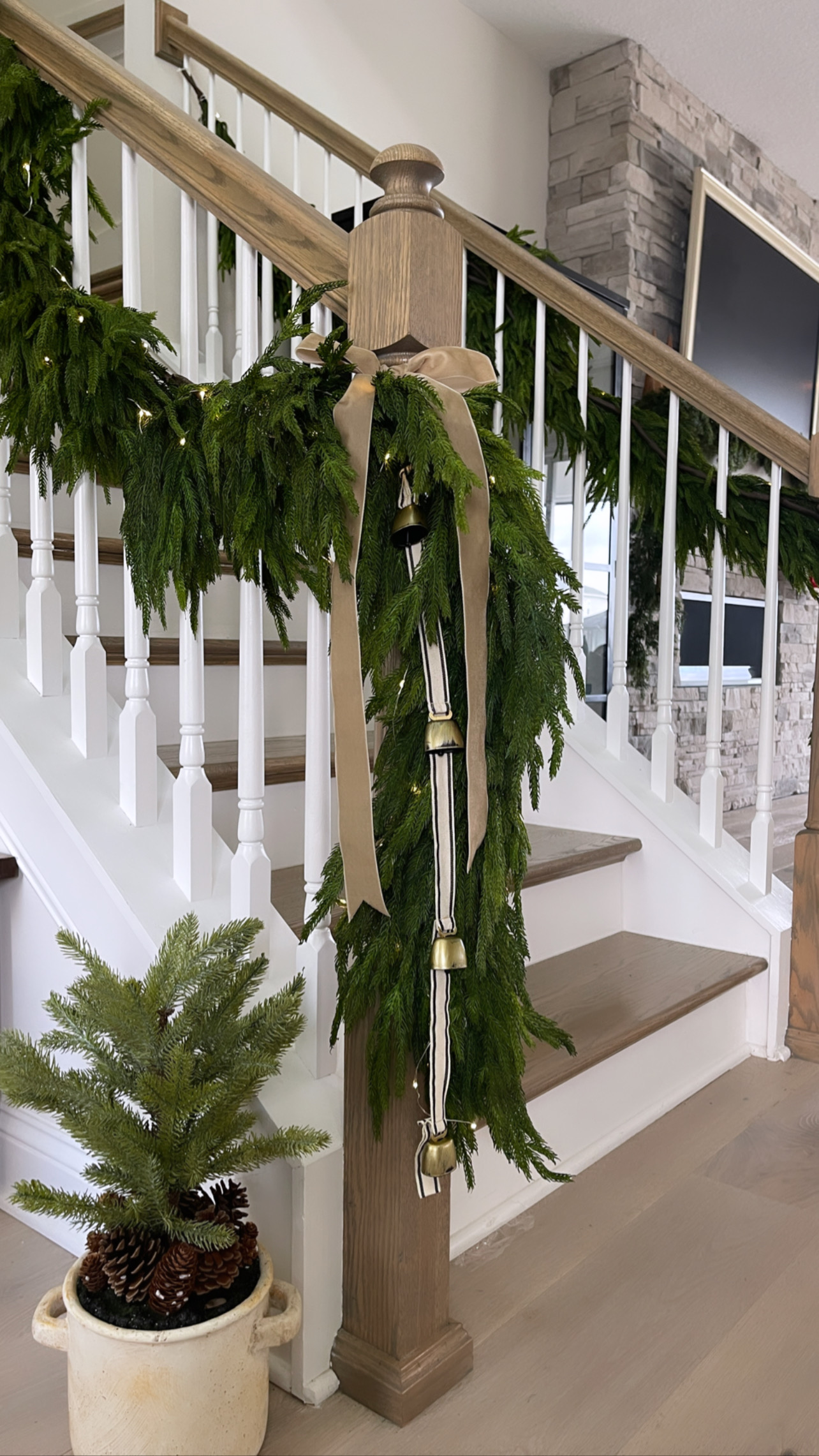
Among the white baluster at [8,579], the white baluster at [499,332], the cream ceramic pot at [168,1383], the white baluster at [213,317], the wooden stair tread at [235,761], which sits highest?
the white baluster at [213,317]

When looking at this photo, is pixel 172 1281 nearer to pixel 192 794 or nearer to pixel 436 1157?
pixel 436 1157

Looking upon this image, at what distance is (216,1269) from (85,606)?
2.70 feet

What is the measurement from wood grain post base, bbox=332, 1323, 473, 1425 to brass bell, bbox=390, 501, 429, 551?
2.72 feet

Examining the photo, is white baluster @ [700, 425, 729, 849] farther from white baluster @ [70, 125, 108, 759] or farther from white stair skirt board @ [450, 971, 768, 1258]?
white baluster @ [70, 125, 108, 759]

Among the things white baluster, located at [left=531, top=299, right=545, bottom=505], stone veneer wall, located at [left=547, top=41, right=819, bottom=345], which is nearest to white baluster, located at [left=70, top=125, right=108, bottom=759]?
white baluster, located at [left=531, top=299, right=545, bottom=505]

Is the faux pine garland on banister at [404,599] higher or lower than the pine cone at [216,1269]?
higher

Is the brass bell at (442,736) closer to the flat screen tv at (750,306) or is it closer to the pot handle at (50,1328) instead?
the pot handle at (50,1328)

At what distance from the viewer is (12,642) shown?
153cm

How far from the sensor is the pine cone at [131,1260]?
3.21ft

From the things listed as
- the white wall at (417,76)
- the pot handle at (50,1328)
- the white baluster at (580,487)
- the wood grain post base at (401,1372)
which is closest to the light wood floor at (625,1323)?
the wood grain post base at (401,1372)

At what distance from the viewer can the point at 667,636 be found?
2.16m

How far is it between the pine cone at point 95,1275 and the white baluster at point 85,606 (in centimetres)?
64

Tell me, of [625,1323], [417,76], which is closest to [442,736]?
[625,1323]

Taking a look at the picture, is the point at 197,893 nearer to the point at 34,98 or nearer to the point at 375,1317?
the point at 375,1317
